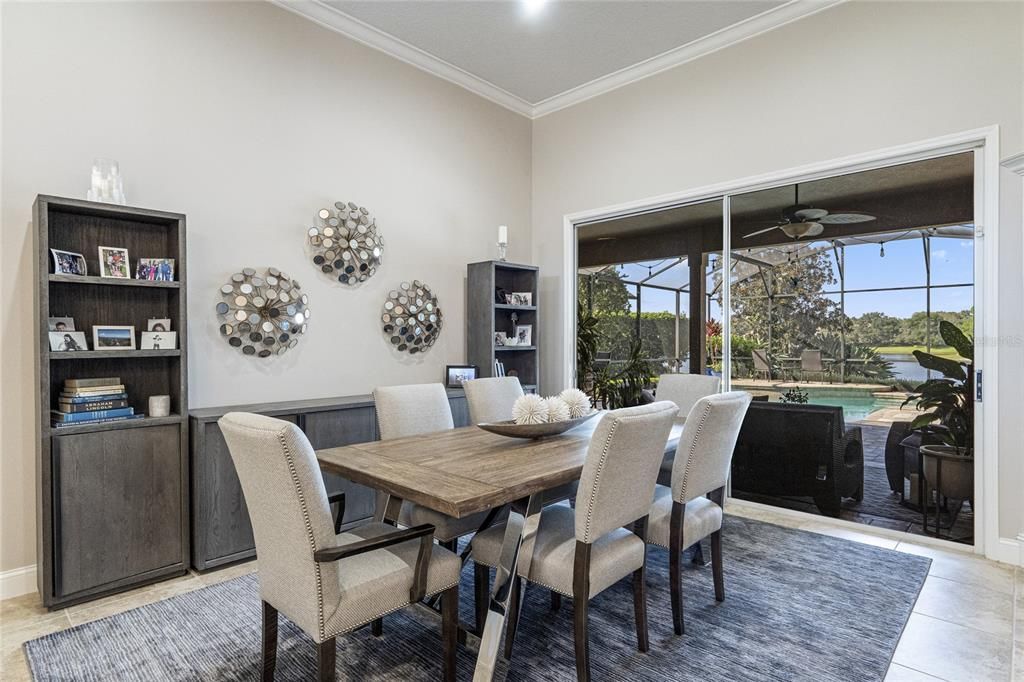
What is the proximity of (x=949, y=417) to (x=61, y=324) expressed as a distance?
4839 millimetres

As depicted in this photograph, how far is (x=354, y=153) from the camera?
4.05 metres

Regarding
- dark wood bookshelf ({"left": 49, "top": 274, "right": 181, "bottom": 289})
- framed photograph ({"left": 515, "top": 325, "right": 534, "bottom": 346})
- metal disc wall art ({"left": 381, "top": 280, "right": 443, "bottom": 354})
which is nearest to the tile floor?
dark wood bookshelf ({"left": 49, "top": 274, "right": 181, "bottom": 289})

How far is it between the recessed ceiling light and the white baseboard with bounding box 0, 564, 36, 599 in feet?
13.8

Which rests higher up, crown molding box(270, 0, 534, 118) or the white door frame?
crown molding box(270, 0, 534, 118)

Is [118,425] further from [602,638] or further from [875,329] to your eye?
[875,329]

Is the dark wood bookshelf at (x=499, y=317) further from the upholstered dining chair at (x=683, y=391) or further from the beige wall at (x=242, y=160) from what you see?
the upholstered dining chair at (x=683, y=391)

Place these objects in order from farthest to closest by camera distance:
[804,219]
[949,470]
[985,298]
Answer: [804,219], [949,470], [985,298]

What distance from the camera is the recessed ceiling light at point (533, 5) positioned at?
362 centimetres

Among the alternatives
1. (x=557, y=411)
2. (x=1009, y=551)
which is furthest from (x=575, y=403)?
(x=1009, y=551)

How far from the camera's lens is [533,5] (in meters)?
3.67

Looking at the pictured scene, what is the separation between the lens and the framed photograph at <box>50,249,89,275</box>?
2619 mm

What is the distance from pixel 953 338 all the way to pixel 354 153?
13.2 feet

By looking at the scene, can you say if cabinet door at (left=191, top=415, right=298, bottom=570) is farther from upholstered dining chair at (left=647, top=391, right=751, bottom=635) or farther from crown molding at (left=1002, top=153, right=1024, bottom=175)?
crown molding at (left=1002, top=153, right=1024, bottom=175)

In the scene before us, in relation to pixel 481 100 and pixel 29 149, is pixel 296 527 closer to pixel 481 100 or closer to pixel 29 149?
pixel 29 149
